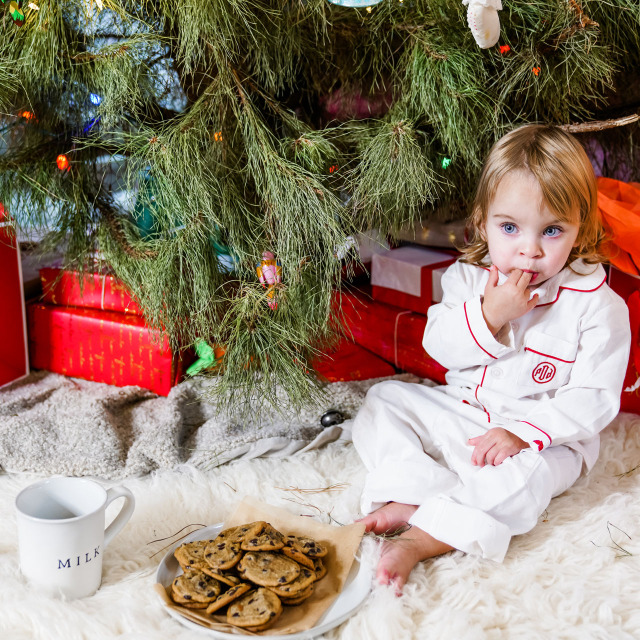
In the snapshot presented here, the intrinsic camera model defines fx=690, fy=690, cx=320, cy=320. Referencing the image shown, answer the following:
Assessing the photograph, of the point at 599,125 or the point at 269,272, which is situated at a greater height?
the point at 599,125

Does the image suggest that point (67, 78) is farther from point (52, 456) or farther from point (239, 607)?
point (239, 607)

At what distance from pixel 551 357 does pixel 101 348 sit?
2.31 feet

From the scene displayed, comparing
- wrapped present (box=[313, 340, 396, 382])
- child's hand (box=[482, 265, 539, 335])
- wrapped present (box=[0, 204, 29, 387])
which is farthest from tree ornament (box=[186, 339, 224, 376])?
child's hand (box=[482, 265, 539, 335])

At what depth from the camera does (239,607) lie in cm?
64

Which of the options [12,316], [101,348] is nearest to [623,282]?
[101,348]

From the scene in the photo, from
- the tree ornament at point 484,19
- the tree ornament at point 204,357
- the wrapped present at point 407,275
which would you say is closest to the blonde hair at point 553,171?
the tree ornament at point 484,19

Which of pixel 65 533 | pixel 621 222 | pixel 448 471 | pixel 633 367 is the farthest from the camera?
pixel 633 367

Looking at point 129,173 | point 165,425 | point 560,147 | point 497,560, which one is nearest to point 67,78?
point 129,173

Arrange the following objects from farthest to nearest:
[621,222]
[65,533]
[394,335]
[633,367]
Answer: [394,335]
[633,367]
[621,222]
[65,533]

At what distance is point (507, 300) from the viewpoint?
0.87 m

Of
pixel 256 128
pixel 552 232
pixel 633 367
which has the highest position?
pixel 256 128

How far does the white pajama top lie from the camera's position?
858 mm

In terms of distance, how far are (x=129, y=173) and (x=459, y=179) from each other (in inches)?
18.2

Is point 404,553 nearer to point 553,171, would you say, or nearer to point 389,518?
point 389,518
